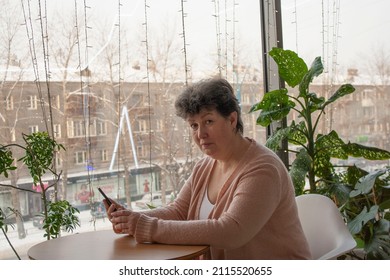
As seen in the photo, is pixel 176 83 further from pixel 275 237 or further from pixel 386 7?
pixel 275 237

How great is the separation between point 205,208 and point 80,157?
1.25 meters

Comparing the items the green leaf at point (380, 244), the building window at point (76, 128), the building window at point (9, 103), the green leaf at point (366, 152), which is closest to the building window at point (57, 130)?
the building window at point (76, 128)

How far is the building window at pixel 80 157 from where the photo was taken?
3344mm

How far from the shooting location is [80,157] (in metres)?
3.35

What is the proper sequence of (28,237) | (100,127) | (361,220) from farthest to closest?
(100,127)
(28,237)
(361,220)

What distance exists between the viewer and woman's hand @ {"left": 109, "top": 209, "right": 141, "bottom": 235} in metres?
2.10

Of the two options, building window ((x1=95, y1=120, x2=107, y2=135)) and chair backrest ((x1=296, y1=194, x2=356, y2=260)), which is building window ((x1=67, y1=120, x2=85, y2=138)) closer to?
building window ((x1=95, y1=120, x2=107, y2=135))

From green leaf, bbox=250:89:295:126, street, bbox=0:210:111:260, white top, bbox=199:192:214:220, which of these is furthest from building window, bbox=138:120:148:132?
white top, bbox=199:192:214:220

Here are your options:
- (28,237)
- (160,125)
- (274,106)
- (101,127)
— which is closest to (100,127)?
(101,127)

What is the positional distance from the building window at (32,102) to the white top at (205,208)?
1.34m

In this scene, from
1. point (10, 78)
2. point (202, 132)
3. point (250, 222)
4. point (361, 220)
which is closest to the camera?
point (250, 222)

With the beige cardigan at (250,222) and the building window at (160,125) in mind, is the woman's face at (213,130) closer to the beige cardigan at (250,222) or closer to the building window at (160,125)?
the beige cardigan at (250,222)

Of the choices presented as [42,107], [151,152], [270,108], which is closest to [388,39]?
[270,108]

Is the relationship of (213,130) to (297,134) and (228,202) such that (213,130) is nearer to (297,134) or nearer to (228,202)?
(228,202)
